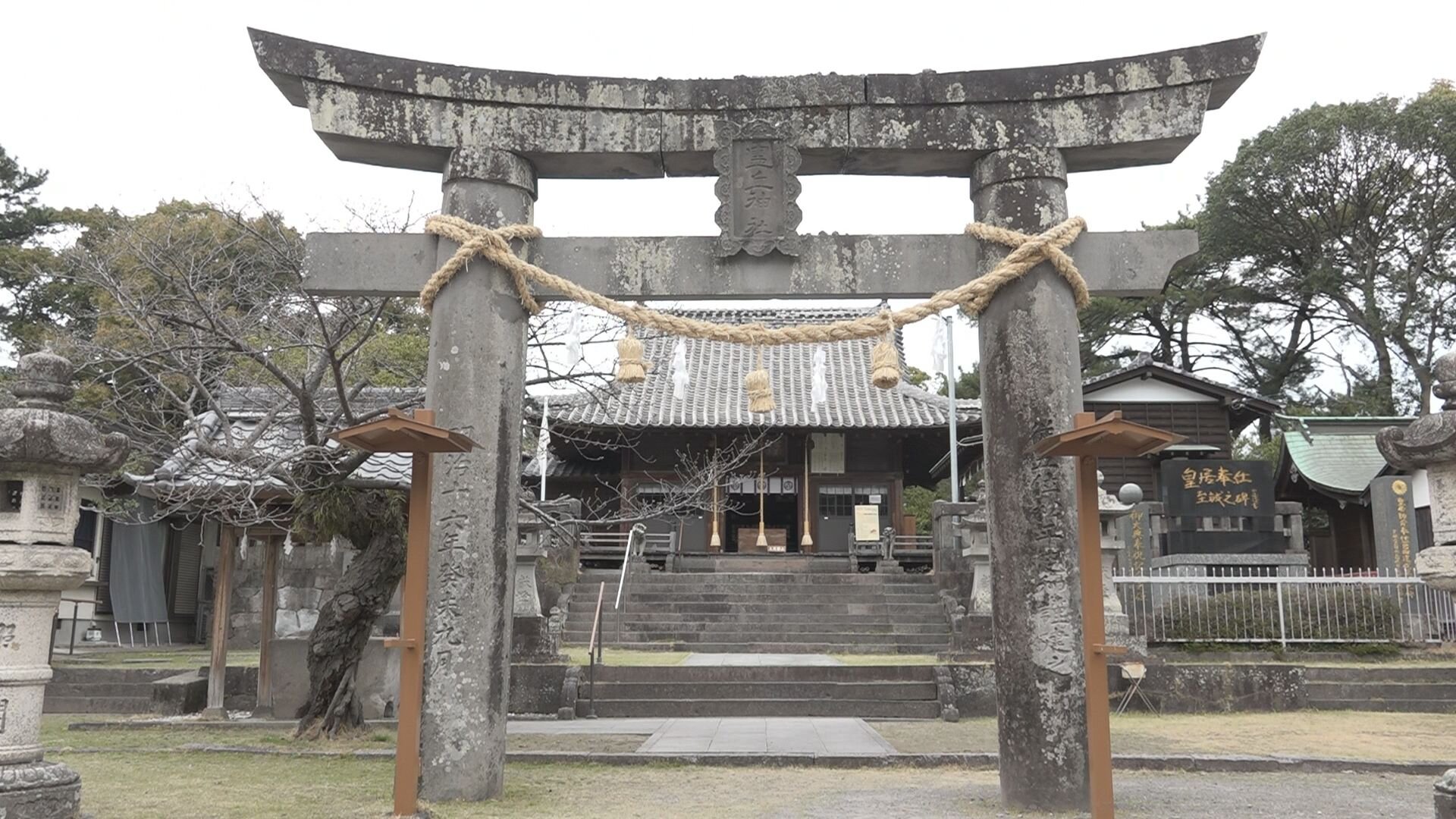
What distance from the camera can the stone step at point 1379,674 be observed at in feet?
43.3

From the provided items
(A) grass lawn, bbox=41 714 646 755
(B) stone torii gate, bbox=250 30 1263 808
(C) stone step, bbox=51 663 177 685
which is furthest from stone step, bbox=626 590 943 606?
(B) stone torii gate, bbox=250 30 1263 808

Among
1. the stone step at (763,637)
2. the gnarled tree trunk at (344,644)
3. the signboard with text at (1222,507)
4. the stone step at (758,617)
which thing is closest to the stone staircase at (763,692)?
the gnarled tree trunk at (344,644)

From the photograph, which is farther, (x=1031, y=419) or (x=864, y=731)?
(x=864, y=731)

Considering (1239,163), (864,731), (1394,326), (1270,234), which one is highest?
(1239,163)

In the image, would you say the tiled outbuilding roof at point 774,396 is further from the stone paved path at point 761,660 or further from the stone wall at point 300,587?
the stone paved path at point 761,660

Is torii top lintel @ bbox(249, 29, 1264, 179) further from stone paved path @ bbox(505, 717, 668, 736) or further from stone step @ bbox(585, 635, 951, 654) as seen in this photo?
stone step @ bbox(585, 635, 951, 654)

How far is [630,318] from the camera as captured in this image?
6930mm

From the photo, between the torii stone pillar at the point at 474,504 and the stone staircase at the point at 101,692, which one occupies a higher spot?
the torii stone pillar at the point at 474,504

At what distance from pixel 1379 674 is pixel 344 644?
40.8 ft

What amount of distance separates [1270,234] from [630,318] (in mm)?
33801

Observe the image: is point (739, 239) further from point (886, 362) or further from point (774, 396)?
point (774, 396)

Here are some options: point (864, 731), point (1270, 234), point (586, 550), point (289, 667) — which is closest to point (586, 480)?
point (586, 550)

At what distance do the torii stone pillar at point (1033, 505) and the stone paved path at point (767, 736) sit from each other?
3.05 m

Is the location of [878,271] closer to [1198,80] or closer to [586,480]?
[1198,80]
